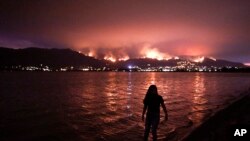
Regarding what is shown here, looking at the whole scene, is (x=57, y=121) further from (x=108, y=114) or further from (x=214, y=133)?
(x=214, y=133)

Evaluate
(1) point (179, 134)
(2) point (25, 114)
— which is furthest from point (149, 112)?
(2) point (25, 114)

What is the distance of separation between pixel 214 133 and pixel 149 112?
4.99 metres

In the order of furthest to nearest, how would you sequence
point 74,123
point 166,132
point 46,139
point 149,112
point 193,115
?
point 193,115, point 74,123, point 166,132, point 46,139, point 149,112

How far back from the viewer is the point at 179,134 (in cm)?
1694

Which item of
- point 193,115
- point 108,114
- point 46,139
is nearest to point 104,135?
point 46,139

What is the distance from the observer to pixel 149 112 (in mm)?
11664

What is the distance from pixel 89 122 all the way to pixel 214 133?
34.1ft

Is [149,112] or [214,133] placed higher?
[149,112]

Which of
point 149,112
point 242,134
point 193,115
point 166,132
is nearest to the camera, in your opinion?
point 242,134

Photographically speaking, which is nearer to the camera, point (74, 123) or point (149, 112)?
point (149, 112)

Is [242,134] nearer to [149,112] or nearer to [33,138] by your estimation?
[149,112]

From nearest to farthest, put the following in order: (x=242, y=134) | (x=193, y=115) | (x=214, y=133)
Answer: (x=242, y=134)
(x=214, y=133)
(x=193, y=115)

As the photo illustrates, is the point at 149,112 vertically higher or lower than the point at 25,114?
higher

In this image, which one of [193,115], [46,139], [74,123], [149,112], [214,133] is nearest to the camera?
[149,112]
